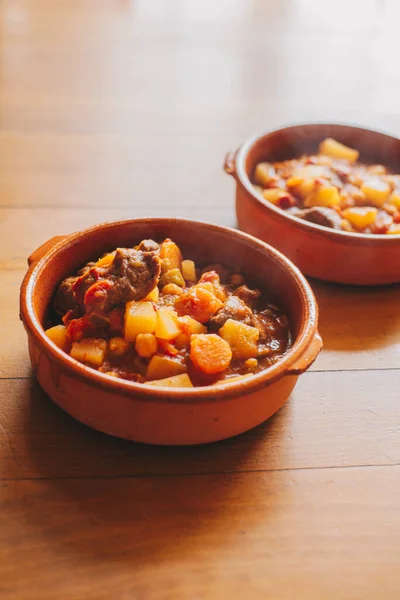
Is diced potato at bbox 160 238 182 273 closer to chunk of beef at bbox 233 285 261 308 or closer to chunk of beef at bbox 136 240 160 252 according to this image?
chunk of beef at bbox 136 240 160 252

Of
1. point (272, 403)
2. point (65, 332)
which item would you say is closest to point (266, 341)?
point (272, 403)

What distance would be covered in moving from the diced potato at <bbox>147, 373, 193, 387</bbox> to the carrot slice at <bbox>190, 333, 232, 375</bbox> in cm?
5

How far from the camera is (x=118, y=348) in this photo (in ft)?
4.89

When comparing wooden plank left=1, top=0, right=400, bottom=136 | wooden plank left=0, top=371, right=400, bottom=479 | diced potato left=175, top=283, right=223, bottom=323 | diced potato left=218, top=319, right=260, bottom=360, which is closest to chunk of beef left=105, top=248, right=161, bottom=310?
diced potato left=175, top=283, right=223, bottom=323

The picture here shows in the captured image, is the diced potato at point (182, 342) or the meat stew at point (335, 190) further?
the meat stew at point (335, 190)

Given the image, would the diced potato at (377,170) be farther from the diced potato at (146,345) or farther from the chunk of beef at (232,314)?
the diced potato at (146,345)

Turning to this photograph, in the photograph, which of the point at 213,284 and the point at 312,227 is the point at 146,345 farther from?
the point at 312,227

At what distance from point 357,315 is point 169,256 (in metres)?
0.62

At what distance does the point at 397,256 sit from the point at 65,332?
3.44 feet

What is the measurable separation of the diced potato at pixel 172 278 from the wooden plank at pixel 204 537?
0.52 m

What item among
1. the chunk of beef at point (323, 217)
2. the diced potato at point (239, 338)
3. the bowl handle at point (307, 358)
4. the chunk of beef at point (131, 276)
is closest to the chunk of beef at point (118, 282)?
the chunk of beef at point (131, 276)

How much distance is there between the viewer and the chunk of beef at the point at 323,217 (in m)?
2.03

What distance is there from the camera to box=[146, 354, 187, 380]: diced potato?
1.46m

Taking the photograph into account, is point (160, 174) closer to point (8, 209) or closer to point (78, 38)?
point (8, 209)
